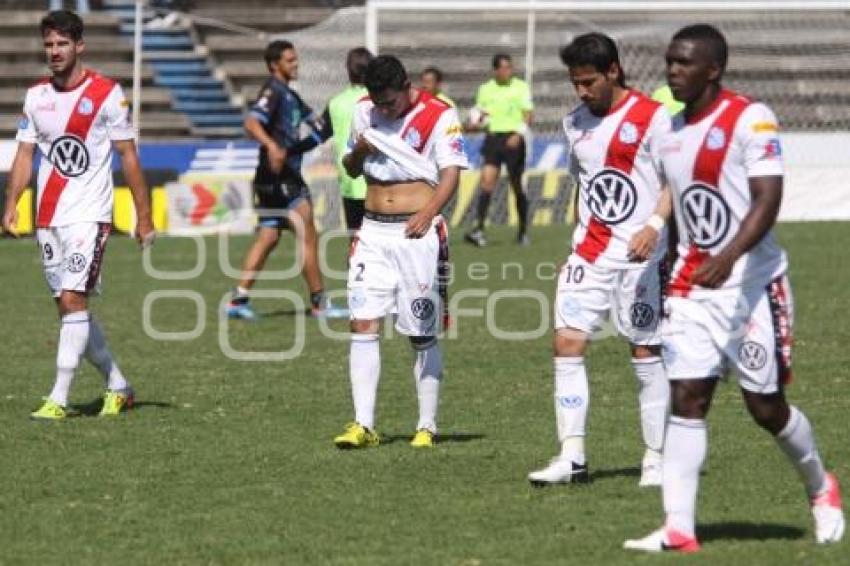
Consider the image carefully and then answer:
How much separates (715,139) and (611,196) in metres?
1.88

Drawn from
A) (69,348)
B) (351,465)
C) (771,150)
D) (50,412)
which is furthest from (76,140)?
(771,150)

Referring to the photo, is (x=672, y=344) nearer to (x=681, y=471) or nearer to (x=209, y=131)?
(x=681, y=471)

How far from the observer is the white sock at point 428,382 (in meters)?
10.6

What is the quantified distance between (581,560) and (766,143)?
5.55ft

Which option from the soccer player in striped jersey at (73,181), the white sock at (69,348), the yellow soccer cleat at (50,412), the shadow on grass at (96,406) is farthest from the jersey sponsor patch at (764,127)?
the shadow on grass at (96,406)

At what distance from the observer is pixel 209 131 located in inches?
1329

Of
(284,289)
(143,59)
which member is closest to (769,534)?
(284,289)

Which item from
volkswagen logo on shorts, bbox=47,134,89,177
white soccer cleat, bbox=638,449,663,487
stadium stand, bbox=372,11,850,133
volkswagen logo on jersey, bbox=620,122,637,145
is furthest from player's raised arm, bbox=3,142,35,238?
stadium stand, bbox=372,11,850,133

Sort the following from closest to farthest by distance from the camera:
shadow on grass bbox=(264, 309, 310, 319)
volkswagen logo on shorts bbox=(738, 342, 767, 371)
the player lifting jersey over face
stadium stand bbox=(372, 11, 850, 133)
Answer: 1. volkswagen logo on shorts bbox=(738, 342, 767, 371)
2. the player lifting jersey over face
3. shadow on grass bbox=(264, 309, 310, 319)
4. stadium stand bbox=(372, 11, 850, 133)

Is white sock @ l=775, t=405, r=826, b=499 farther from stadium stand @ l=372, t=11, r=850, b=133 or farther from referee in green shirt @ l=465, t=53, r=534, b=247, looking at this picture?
stadium stand @ l=372, t=11, r=850, b=133

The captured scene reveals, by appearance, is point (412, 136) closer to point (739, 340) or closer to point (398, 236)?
point (398, 236)

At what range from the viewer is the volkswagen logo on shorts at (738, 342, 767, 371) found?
743cm

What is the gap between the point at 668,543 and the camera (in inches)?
295

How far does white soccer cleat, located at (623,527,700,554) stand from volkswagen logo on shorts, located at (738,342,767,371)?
681 mm
